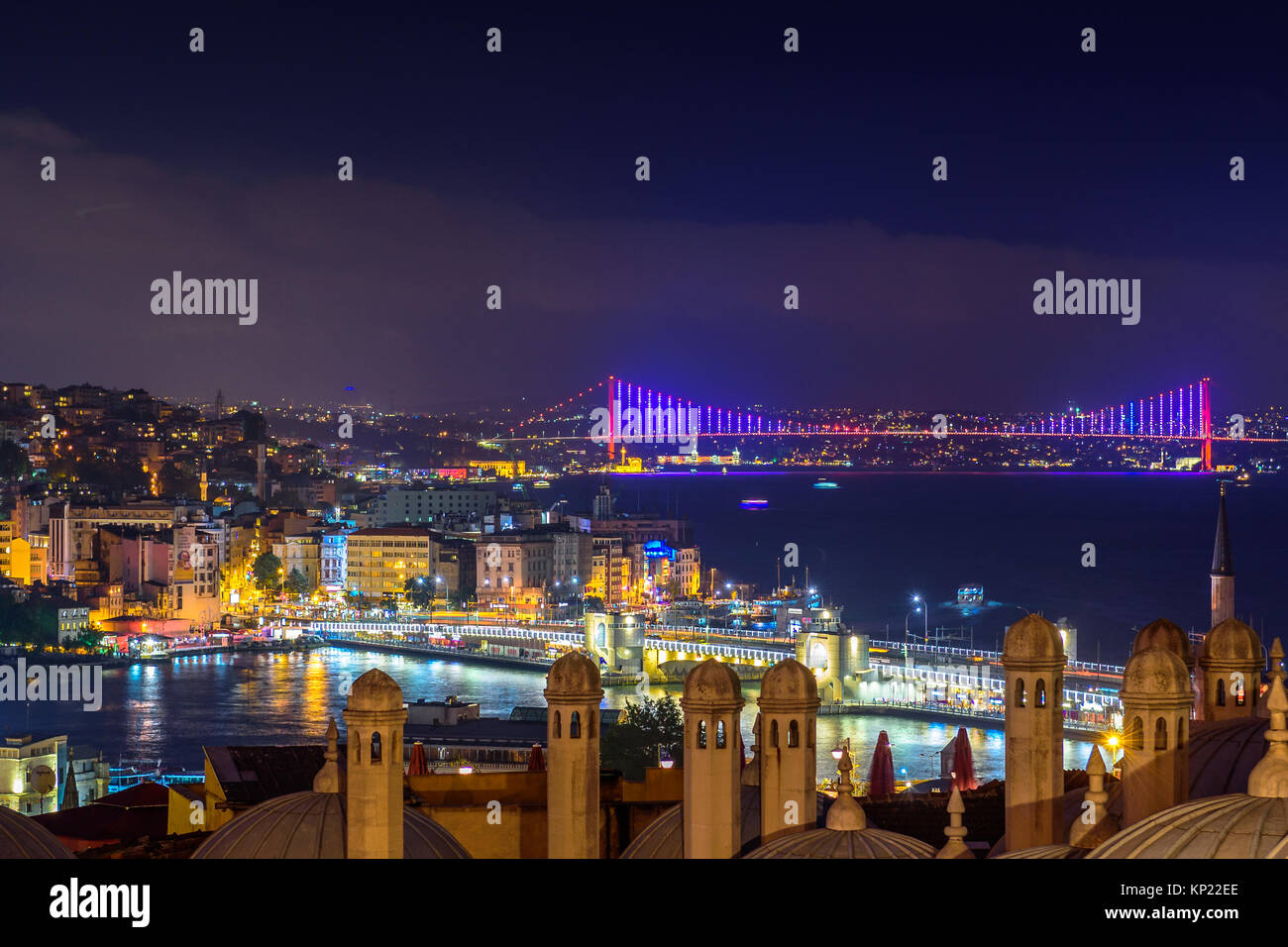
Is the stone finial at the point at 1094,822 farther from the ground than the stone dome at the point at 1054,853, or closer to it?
farther from the ground

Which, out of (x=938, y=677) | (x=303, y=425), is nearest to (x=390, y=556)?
(x=938, y=677)

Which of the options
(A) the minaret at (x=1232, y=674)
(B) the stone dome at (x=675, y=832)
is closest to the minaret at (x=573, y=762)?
(B) the stone dome at (x=675, y=832)

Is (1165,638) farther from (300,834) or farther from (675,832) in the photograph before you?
(300,834)

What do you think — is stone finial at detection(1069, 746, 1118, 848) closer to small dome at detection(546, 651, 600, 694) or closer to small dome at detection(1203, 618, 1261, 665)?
small dome at detection(1203, 618, 1261, 665)

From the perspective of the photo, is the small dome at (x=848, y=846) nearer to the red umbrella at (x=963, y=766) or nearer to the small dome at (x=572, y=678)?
the small dome at (x=572, y=678)
